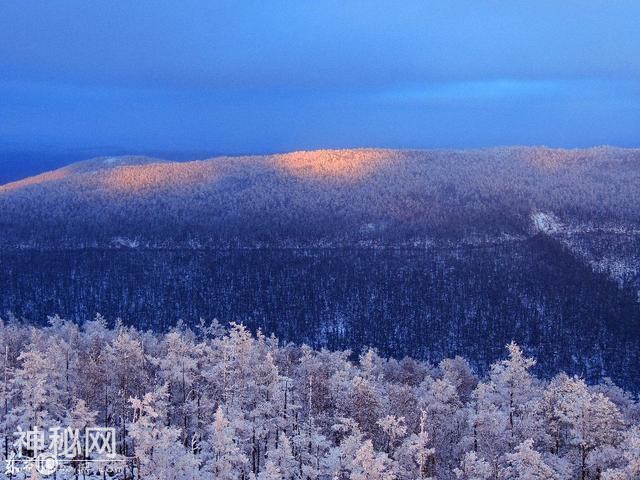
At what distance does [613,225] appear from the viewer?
7023 inches

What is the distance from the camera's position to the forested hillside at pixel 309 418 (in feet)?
102

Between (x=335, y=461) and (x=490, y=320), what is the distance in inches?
4451

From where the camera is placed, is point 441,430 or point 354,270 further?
point 354,270

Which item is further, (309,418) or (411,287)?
(411,287)

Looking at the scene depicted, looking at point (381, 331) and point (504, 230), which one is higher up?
point (504, 230)

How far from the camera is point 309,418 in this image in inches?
1644

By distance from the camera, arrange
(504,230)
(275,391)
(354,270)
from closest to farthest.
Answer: (275,391) → (354,270) → (504,230)

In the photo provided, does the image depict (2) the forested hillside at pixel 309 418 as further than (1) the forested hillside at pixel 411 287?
No

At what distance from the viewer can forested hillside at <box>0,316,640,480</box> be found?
30984 mm

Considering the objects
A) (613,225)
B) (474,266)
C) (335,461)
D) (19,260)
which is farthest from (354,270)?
(335,461)

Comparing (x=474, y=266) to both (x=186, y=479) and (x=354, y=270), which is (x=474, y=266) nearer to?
(x=354, y=270)

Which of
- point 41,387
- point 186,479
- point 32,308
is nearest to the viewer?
point 186,479

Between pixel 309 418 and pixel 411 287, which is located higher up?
pixel 309 418

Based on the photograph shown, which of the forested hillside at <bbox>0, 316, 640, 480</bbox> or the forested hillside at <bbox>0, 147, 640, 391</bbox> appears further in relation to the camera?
the forested hillside at <bbox>0, 147, 640, 391</bbox>
